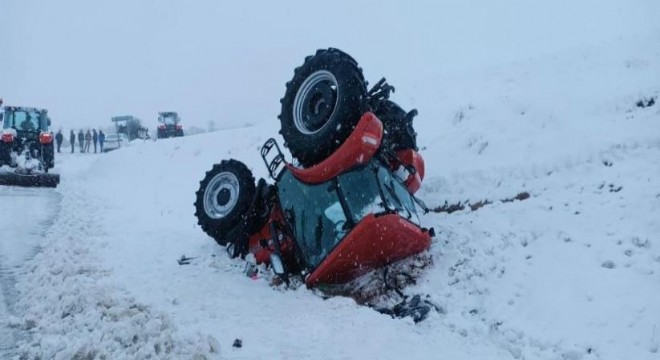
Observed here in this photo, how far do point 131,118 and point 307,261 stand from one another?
41862mm

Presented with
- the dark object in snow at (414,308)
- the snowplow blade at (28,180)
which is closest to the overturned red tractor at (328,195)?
the dark object in snow at (414,308)

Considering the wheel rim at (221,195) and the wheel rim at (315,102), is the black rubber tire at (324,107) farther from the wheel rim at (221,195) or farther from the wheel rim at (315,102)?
the wheel rim at (221,195)

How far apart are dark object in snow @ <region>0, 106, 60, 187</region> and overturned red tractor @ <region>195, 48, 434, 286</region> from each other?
35.3ft

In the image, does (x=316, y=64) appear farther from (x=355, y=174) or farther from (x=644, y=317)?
(x=644, y=317)

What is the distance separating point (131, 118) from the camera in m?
44.0

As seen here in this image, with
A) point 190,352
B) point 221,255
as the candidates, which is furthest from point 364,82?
point 190,352

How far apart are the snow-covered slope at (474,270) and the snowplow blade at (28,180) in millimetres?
4420

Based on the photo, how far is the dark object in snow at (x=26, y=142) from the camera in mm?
16547

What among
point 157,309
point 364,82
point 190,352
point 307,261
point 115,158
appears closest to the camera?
point 190,352

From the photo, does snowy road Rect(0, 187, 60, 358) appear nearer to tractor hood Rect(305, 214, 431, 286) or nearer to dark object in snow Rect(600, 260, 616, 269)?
tractor hood Rect(305, 214, 431, 286)

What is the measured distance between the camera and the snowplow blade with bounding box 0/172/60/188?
14648 millimetres

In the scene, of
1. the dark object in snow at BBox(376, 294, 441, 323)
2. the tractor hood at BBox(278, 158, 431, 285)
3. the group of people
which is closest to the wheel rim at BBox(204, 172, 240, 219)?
the tractor hood at BBox(278, 158, 431, 285)

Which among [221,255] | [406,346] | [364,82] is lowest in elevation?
[406,346]

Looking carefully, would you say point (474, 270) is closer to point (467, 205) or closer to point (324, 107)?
point (467, 205)
